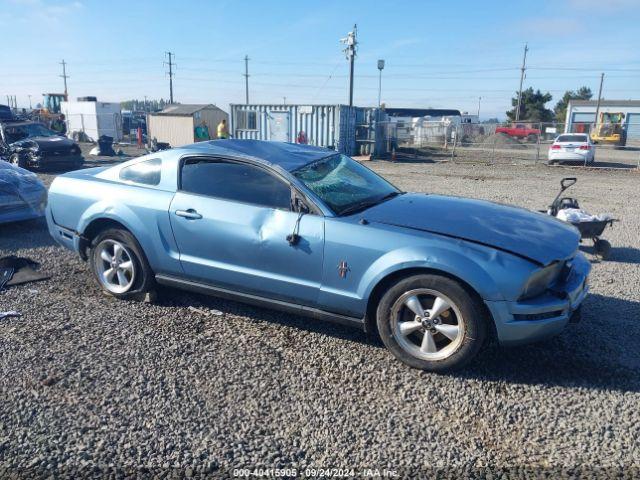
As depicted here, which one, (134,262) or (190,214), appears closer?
(190,214)

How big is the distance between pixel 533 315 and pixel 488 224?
0.78 m

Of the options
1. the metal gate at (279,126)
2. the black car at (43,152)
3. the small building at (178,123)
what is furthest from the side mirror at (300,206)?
the small building at (178,123)

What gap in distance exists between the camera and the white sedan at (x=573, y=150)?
1998 centimetres

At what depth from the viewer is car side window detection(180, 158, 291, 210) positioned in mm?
3898

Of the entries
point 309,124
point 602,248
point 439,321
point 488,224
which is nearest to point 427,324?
point 439,321

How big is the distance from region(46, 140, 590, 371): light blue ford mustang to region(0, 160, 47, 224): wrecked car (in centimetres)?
292

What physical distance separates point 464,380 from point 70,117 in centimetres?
3732

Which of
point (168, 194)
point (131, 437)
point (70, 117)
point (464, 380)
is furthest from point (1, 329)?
point (70, 117)

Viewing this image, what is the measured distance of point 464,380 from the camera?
11.0 feet

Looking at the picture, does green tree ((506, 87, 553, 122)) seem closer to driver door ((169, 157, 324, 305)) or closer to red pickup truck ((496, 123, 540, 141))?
red pickup truck ((496, 123, 540, 141))

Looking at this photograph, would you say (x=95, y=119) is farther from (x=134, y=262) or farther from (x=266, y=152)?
(x=266, y=152)

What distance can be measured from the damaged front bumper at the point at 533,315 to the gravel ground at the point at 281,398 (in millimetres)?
357

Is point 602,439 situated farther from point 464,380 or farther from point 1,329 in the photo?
point 1,329

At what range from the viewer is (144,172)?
454 centimetres
